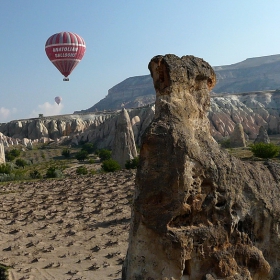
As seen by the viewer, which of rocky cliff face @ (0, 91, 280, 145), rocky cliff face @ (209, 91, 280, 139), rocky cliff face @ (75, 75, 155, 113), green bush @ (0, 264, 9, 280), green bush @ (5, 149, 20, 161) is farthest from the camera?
rocky cliff face @ (75, 75, 155, 113)

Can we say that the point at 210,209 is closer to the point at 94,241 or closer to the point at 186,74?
the point at 186,74

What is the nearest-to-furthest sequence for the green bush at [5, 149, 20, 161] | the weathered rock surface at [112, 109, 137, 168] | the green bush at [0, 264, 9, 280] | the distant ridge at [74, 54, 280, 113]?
1. the green bush at [0, 264, 9, 280]
2. the weathered rock surface at [112, 109, 137, 168]
3. the green bush at [5, 149, 20, 161]
4. the distant ridge at [74, 54, 280, 113]

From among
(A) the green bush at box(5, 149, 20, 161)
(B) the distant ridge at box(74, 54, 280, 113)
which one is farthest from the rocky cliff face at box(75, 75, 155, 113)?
(A) the green bush at box(5, 149, 20, 161)

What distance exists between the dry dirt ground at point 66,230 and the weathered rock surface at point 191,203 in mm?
4040

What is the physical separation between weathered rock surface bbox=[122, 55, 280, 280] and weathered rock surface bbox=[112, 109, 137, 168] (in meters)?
23.2

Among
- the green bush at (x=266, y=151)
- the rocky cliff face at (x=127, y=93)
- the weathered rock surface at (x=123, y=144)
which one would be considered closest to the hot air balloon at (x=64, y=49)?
the weathered rock surface at (x=123, y=144)

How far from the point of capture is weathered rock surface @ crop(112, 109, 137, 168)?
27734 millimetres

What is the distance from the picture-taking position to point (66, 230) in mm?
11547

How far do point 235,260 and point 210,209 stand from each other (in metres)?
0.57

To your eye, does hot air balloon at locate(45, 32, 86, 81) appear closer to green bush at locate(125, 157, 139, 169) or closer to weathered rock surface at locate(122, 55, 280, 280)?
green bush at locate(125, 157, 139, 169)

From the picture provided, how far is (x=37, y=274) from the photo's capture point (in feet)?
27.6

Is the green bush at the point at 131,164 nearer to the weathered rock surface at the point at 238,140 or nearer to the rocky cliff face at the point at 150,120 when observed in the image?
the weathered rock surface at the point at 238,140

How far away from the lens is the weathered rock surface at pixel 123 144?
2773 cm

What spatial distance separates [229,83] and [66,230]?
11912 centimetres
